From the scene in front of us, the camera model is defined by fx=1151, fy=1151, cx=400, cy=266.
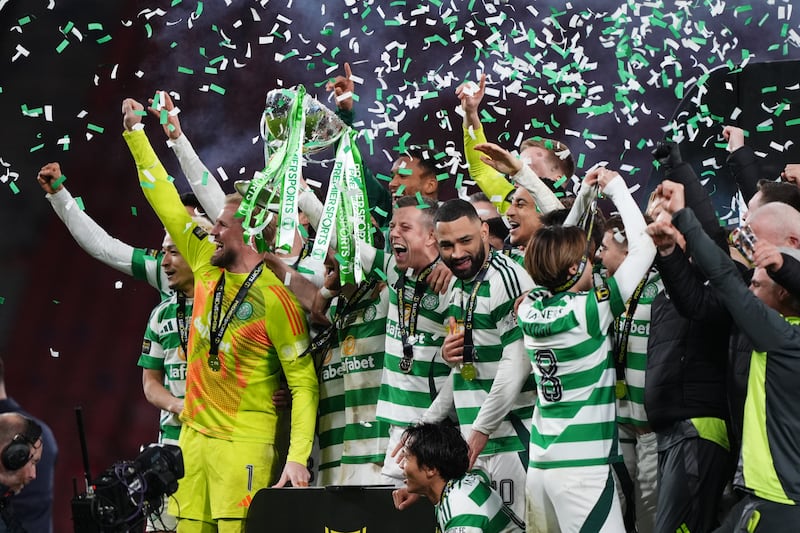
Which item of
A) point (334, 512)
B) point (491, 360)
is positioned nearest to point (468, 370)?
point (491, 360)

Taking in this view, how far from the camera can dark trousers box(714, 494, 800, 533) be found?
368 cm

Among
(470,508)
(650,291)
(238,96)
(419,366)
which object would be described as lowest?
(470,508)

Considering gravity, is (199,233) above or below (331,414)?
above

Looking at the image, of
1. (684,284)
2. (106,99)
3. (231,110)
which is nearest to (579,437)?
(684,284)

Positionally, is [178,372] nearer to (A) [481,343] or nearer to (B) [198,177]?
(B) [198,177]

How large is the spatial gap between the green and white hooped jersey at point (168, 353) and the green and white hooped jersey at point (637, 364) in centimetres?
236

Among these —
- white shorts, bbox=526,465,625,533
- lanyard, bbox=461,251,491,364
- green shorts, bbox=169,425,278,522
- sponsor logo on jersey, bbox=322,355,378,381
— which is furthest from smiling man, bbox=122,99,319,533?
white shorts, bbox=526,465,625,533

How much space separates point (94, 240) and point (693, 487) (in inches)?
130

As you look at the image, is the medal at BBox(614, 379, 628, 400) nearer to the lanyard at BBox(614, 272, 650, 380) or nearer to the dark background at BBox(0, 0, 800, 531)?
the lanyard at BBox(614, 272, 650, 380)

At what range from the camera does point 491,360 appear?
4.83 meters

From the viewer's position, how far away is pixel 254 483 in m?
5.21

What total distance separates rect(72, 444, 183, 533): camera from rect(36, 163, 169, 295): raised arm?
5.83ft

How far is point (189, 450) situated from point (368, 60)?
3202 mm

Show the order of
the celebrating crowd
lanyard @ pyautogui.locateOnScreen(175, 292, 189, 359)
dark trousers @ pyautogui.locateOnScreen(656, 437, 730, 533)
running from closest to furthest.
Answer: the celebrating crowd < dark trousers @ pyautogui.locateOnScreen(656, 437, 730, 533) < lanyard @ pyautogui.locateOnScreen(175, 292, 189, 359)
